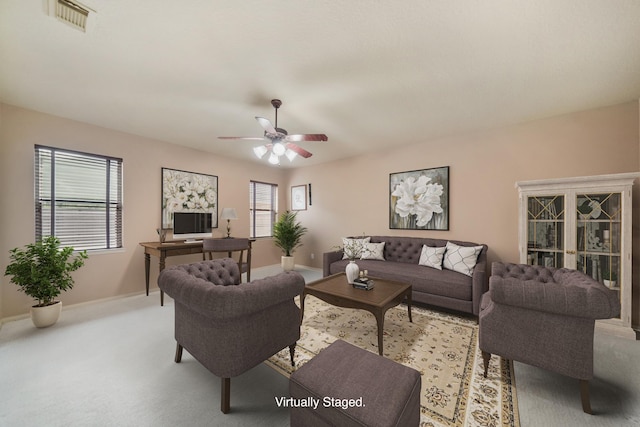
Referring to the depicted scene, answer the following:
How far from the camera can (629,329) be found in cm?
238

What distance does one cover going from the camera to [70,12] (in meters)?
1.53

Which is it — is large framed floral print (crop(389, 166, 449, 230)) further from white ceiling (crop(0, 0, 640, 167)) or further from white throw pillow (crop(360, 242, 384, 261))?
A: white ceiling (crop(0, 0, 640, 167))

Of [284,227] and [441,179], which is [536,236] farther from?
[284,227]

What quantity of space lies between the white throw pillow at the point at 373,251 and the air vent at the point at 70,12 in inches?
161

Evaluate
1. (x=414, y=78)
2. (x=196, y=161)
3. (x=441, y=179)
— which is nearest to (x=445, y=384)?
(x=414, y=78)

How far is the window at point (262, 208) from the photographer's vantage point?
18.3 ft

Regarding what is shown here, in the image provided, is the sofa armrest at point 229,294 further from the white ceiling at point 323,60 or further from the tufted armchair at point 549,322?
the white ceiling at point 323,60

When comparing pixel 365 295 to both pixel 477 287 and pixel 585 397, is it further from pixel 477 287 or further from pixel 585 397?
pixel 585 397

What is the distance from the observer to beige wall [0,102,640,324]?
276 centimetres

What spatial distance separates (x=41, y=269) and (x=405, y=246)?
487 cm

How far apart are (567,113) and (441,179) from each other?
161 cm

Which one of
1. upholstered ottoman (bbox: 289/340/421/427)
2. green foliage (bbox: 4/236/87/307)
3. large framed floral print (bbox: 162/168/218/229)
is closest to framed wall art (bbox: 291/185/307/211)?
large framed floral print (bbox: 162/168/218/229)

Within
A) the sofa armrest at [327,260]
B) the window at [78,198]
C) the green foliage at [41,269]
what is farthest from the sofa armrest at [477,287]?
the window at [78,198]

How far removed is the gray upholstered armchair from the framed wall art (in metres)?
4.13
